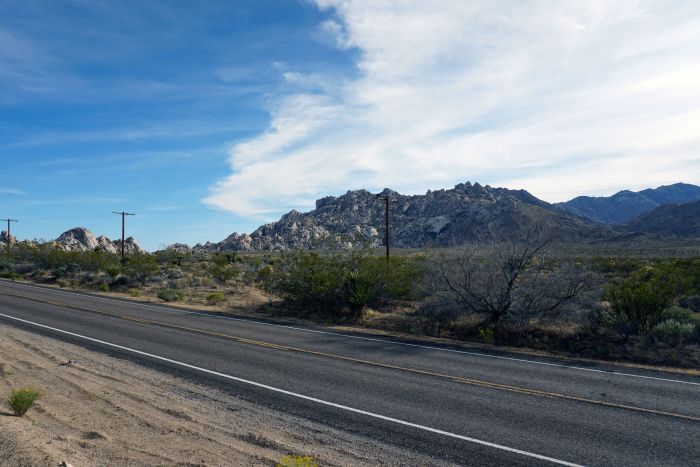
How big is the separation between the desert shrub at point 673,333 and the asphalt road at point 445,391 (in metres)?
3.12

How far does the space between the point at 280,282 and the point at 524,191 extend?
145748mm

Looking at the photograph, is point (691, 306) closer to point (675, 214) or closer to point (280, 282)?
point (280, 282)

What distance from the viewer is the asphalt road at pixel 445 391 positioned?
22.8ft

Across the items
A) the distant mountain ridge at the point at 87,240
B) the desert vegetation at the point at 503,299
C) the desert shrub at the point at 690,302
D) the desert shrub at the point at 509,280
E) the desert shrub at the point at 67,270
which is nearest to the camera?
the desert vegetation at the point at 503,299

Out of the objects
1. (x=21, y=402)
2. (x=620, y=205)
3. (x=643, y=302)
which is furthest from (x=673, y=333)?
(x=620, y=205)

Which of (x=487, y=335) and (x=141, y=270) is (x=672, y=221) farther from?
(x=487, y=335)

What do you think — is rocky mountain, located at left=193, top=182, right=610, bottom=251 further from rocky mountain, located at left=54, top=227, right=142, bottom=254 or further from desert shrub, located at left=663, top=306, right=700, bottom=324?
desert shrub, located at left=663, top=306, right=700, bottom=324

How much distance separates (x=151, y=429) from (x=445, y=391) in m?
5.36

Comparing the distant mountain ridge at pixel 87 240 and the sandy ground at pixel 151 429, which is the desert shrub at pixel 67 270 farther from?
the distant mountain ridge at pixel 87 240

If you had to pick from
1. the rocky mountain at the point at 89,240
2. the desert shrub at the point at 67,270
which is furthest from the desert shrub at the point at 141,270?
the rocky mountain at the point at 89,240

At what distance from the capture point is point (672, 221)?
103 m

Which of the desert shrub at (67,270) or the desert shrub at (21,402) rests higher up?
the desert shrub at (67,270)

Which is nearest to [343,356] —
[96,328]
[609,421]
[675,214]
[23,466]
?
[609,421]

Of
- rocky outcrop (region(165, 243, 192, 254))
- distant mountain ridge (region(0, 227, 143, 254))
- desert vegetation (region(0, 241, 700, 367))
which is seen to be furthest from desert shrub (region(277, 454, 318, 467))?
distant mountain ridge (region(0, 227, 143, 254))
